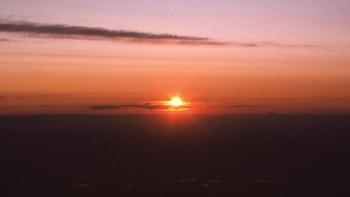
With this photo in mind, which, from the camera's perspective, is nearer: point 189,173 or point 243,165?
point 189,173

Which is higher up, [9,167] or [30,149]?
[30,149]

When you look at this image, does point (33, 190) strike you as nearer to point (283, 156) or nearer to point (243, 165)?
point (243, 165)

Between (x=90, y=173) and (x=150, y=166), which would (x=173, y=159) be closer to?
(x=150, y=166)

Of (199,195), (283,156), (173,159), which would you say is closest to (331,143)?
(283,156)

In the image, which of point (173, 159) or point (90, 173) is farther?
point (173, 159)

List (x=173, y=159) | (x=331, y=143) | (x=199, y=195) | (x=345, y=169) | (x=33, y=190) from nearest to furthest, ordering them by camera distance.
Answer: (x=199, y=195), (x=33, y=190), (x=345, y=169), (x=173, y=159), (x=331, y=143)

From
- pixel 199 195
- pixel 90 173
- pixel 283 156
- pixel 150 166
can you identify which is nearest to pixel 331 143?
pixel 283 156

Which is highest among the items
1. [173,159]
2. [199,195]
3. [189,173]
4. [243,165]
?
[173,159]

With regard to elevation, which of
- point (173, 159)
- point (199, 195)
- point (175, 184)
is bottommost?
point (199, 195)

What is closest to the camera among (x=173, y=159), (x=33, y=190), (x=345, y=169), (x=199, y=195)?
(x=199, y=195)
